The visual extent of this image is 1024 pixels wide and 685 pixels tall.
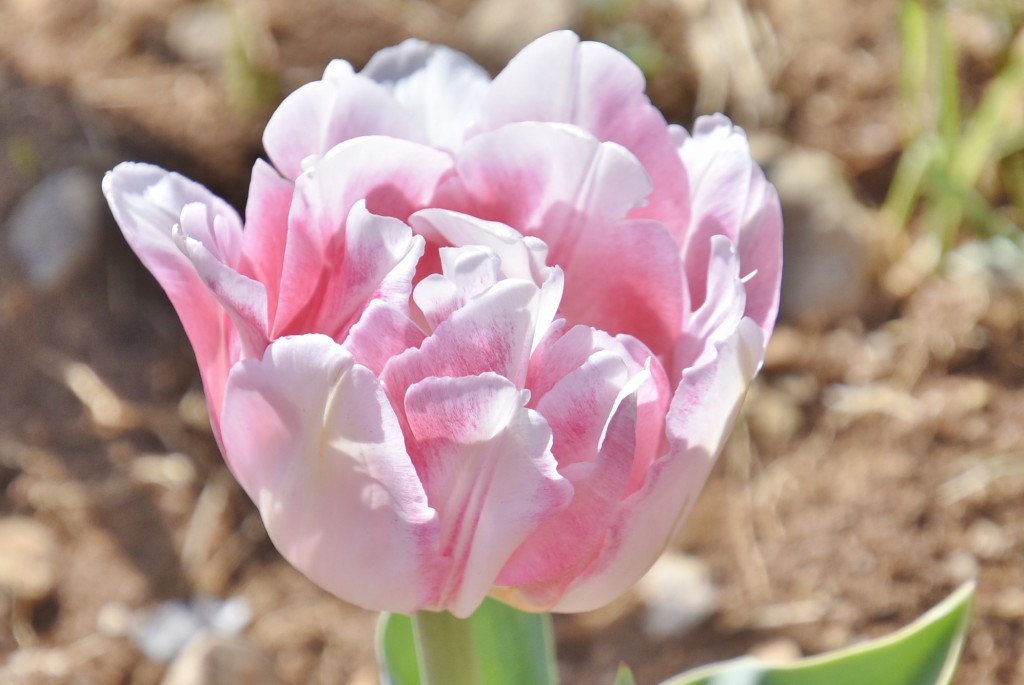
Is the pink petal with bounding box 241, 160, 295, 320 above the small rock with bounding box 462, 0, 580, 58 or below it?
above

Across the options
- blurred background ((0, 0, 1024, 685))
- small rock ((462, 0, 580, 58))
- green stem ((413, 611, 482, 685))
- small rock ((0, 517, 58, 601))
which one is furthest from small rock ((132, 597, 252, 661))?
small rock ((462, 0, 580, 58))

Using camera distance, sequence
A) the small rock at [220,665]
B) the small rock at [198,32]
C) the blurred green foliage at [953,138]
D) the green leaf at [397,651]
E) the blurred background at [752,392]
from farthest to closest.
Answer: the small rock at [198,32] → the blurred green foliage at [953,138] → the blurred background at [752,392] → the small rock at [220,665] → the green leaf at [397,651]

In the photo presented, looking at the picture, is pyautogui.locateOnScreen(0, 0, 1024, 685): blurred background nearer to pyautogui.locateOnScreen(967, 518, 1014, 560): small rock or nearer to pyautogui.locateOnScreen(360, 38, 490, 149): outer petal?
pyautogui.locateOnScreen(967, 518, 1014, 560): small rock

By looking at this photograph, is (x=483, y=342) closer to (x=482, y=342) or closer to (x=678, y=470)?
(x=482, y=342)

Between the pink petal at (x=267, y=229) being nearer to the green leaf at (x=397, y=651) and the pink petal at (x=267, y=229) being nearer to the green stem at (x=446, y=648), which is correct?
the green stem at (x=446, y=648)

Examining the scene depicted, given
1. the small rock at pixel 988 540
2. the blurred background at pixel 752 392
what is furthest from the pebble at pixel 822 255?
the small rock at pixel 988 540

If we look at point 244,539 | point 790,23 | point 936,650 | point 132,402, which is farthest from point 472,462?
point 790,23

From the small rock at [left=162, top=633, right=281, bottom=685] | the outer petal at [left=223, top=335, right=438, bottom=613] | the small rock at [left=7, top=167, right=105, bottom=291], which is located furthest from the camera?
the small rock at [left=7, top=167, right=105, bottom=291]

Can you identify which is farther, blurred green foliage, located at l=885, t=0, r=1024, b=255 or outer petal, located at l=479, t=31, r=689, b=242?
blurred green foliage, located at l=885, t=0, r=1024, b=255
